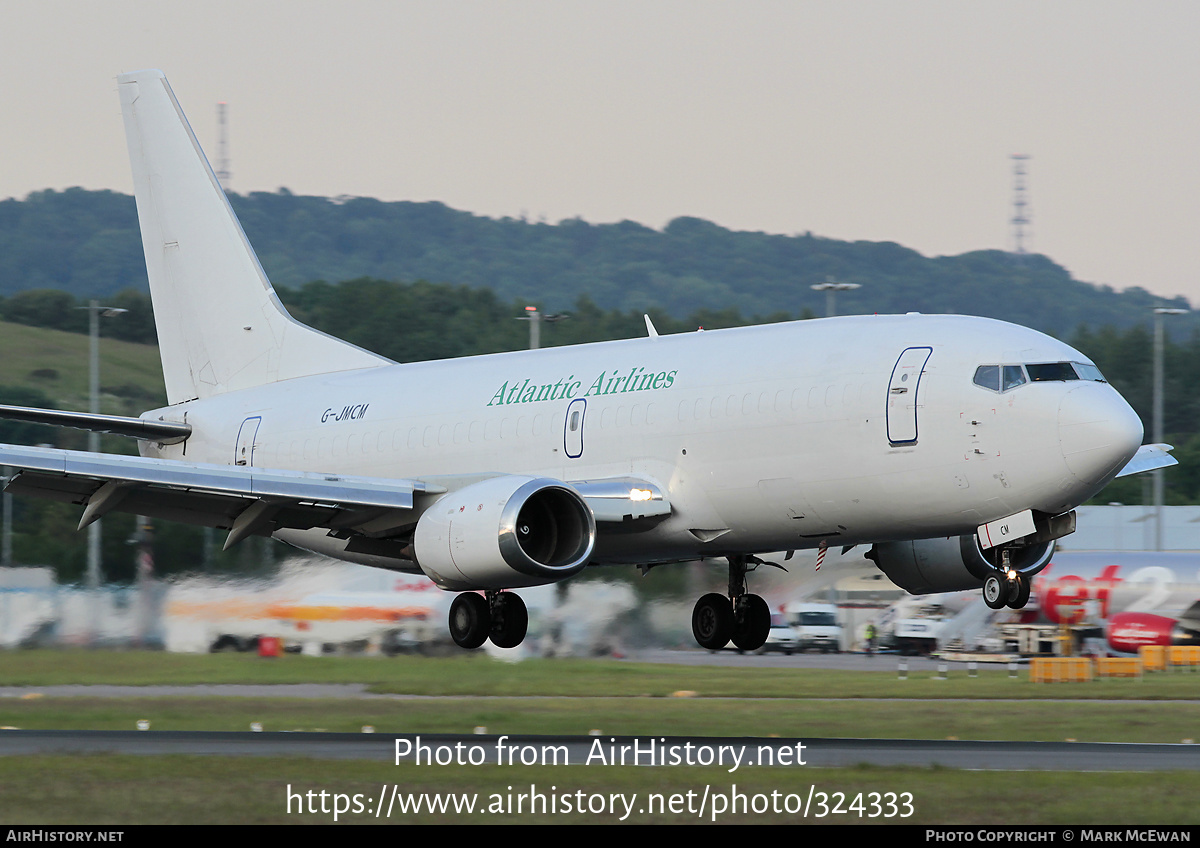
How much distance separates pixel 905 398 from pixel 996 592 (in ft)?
10.4

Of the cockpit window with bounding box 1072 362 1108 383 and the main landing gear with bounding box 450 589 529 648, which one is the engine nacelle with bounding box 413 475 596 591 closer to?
the main landing gear with bounding box 450 589 529 648

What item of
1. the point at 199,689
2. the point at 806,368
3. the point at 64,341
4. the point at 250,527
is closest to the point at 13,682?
the point at 199,689

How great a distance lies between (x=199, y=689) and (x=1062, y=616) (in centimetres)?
2661

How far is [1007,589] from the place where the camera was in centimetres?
2375

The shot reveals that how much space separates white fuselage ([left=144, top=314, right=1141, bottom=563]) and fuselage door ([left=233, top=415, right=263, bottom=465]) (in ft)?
7.59

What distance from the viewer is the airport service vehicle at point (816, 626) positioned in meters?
50.9

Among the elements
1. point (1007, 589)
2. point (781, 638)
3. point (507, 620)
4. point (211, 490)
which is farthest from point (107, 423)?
point (781, 638)

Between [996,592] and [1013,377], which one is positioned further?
[996,592]

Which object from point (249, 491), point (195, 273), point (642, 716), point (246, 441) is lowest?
point (642, 716)

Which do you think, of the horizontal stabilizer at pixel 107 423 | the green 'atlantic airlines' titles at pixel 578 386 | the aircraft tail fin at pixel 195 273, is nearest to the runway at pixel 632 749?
the horizontal stabilizer at pixel 107 423

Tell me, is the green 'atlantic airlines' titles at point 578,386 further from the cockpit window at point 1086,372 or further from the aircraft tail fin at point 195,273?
the aircraft tail fin at point 195,273

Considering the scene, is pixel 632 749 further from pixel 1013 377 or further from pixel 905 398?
pixel 1013 377
